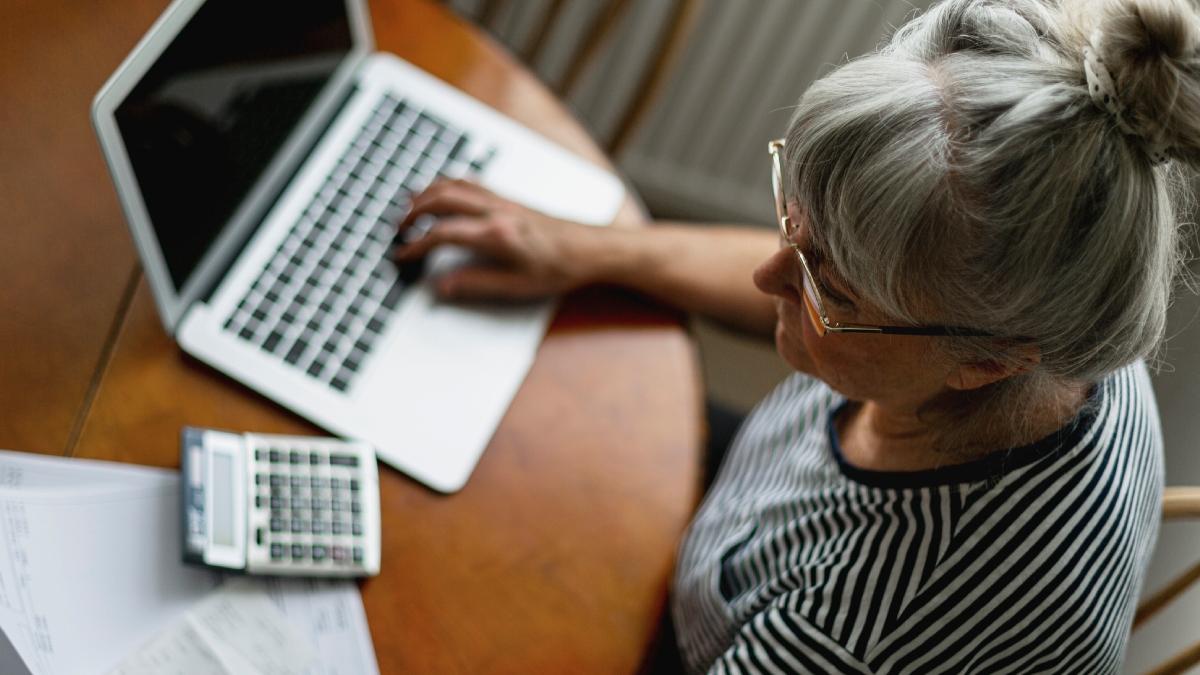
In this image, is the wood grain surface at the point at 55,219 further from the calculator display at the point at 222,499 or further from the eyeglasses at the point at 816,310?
the eyeglasses at the point at 816,310

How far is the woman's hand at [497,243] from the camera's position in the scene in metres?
1.08

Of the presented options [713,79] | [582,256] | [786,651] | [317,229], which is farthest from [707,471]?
[713,79]

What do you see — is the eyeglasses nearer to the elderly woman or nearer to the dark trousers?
the elderly woman

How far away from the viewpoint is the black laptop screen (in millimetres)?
864

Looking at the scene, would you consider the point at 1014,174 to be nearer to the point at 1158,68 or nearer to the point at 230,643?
the point at 1158,68

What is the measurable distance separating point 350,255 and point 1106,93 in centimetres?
72

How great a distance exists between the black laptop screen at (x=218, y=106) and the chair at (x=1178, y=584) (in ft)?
3.09

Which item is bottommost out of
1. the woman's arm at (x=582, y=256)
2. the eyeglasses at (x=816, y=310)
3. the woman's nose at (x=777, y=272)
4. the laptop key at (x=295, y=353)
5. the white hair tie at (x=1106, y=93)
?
the laptop key at (x=295, y=353)

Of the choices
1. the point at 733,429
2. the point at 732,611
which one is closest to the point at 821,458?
the point at 732,611

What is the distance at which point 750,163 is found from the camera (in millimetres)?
1939

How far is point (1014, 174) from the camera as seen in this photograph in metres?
0.62

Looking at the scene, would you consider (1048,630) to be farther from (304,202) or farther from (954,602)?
(304,202)

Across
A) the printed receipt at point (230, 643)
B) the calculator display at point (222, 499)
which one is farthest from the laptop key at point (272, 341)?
the printed receipt at point (230, 643)

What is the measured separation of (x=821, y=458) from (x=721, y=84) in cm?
105
